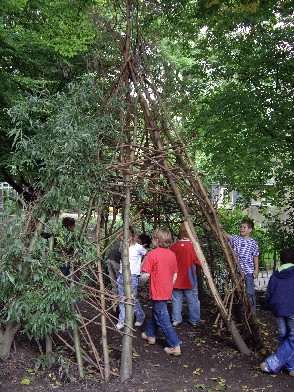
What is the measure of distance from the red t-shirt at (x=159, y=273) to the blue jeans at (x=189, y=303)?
107 centimetres

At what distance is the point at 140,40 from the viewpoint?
6410 mm

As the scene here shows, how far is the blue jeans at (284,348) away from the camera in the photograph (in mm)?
5398

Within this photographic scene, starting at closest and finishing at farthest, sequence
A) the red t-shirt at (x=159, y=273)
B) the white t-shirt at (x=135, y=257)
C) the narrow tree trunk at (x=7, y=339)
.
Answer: the narrow tree trunk at (x=7, y=339)
the red t-shirt at (x=159, y=273)
the white t-shirt at (x=135, y=257)

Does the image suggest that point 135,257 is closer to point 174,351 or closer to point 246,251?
point 174,351

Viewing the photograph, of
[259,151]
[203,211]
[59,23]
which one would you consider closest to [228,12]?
[259,151]

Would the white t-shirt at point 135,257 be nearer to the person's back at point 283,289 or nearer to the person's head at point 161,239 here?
the person's head at point 161,239

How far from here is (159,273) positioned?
5844 mm

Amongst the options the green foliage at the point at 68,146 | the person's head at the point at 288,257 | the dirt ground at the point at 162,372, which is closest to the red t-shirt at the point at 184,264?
the dirt ground at the point at 162,372

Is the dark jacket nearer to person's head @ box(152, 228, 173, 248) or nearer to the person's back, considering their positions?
the person's back

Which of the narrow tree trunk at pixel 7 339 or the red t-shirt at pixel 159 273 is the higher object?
the red t-shirt at pixel 159 273

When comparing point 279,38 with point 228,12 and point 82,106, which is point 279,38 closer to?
point 228,12

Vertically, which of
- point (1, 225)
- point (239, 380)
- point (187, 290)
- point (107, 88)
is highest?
point (107, 88)

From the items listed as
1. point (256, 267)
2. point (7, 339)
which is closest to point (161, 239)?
point (256, 267)

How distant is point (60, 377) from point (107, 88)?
3.47 m
